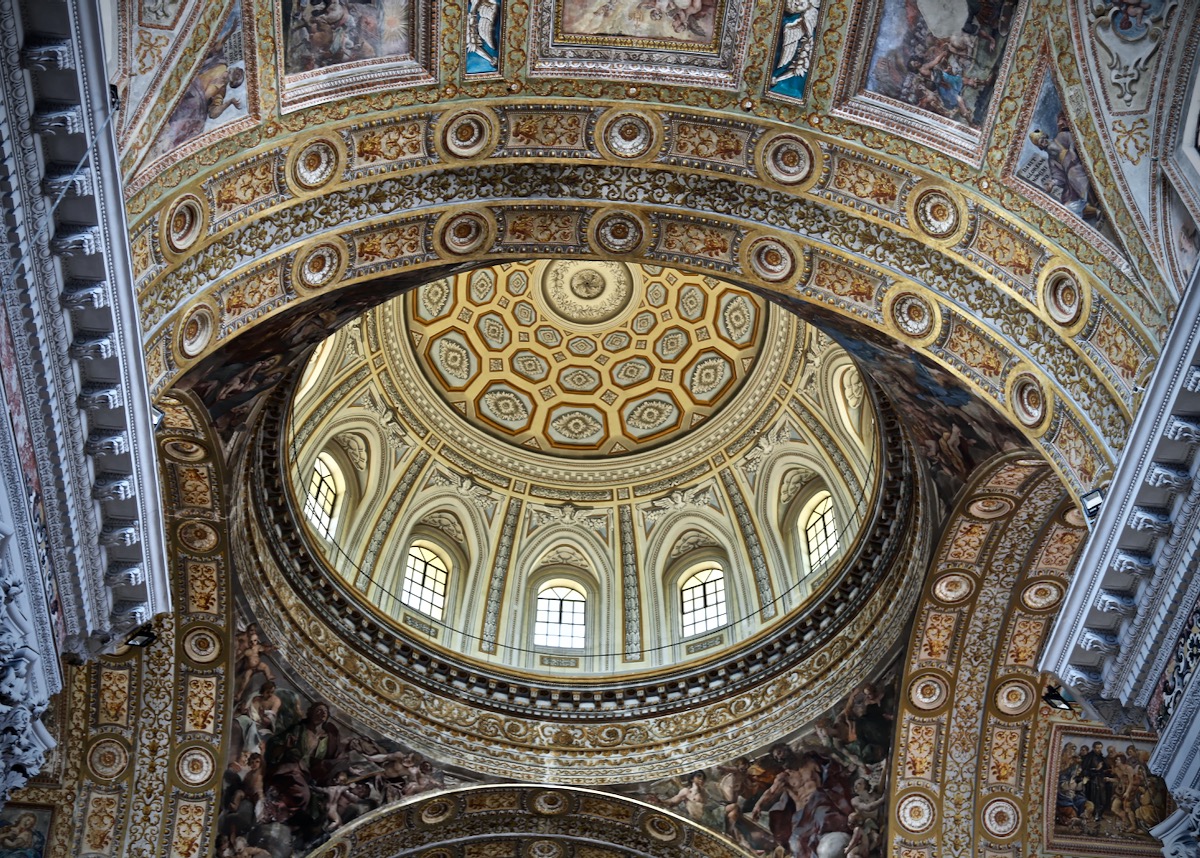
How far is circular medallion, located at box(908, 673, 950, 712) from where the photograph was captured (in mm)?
19859

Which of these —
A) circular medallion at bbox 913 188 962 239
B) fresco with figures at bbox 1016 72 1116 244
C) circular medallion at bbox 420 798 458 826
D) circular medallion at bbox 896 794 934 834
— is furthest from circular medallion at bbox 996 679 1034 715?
fresco with figures at bbox 1016 72 1116 244

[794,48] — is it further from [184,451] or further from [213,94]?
[184,451]

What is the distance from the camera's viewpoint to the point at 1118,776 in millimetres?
19766

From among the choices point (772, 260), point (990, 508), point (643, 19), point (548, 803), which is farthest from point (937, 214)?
point (548, 803)

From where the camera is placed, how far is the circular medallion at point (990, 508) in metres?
17.9

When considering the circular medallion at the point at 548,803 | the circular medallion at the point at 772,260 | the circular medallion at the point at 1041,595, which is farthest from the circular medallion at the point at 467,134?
the circular medallion at the point at 548,803

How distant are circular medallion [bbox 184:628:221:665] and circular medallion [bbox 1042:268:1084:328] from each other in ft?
41.5

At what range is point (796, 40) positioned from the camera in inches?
553

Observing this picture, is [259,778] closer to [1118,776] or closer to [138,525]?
[138,525]

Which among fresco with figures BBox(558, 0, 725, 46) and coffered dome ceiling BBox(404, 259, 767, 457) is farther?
coffered dome ceiling BBox(404, 259, 767, 457)

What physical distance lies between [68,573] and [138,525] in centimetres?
80

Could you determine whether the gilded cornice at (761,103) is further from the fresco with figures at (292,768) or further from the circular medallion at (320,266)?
the fresco with figures at (292,768)

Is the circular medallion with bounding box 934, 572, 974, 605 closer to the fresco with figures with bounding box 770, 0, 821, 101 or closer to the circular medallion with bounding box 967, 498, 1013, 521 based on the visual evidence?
the circular medallion with bounding box 967, 498, 1013, 521

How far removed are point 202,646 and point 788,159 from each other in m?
11.1
